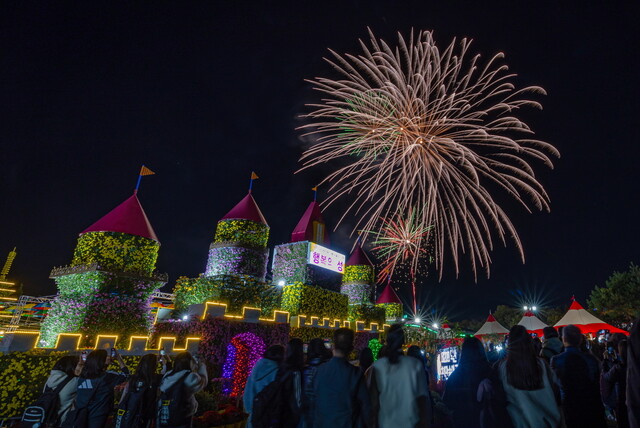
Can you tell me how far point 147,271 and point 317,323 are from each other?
829 cm

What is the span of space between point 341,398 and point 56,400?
4.06 meters

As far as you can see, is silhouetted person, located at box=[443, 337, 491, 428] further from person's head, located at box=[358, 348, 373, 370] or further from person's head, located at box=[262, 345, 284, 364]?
person's head, located at box=[262, 345, 284, 364]

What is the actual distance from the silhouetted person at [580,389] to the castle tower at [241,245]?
36.4 feet

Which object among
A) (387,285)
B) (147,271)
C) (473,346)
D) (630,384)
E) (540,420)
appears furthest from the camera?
(387,285)

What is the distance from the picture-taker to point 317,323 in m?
15.9

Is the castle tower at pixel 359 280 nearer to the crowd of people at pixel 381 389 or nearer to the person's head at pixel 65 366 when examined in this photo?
the crowd of people at pixel 381 389

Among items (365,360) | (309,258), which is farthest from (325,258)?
(365,360)

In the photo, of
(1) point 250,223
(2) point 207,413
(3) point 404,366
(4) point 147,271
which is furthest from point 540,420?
(1) point 250,223

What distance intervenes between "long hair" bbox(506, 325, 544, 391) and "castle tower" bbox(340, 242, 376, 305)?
62.5ft

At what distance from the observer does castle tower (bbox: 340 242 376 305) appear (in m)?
22.8

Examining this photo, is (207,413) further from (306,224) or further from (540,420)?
(306,224)

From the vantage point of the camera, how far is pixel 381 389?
3.74m

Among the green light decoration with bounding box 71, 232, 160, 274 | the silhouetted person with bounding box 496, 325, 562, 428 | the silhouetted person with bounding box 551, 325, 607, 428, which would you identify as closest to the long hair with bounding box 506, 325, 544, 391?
the silhouetted person with bounding box 496, 325, 562, 428

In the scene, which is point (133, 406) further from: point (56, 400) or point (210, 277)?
point (210, 277)
